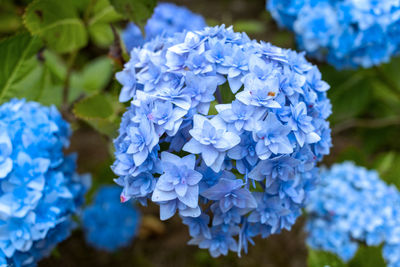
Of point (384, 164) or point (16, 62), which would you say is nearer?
point (16, 62)

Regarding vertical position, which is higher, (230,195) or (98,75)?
(230,195)

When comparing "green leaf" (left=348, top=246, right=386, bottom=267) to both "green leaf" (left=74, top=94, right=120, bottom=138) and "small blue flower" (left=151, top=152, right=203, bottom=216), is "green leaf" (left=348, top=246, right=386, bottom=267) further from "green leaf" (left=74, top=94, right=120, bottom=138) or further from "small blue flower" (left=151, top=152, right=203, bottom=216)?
"green leaf" (left=74, top=94, right=120, bottom=138)

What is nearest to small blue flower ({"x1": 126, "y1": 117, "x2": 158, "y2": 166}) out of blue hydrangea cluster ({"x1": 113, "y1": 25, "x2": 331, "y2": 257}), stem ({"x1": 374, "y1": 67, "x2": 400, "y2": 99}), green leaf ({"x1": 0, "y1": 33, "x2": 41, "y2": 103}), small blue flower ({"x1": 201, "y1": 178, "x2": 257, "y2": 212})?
blue hydrangea cluster ({"x1": 113, "y1": 25, "x2": 331, "y2": 257})

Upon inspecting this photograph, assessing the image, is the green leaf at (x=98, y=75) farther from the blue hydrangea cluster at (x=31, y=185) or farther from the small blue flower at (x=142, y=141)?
the small blue flower at (x=142, y=141)

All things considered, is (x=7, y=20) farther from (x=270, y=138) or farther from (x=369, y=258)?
(x=369, y=258)

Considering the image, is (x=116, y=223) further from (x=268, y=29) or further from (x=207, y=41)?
(x=268, y=29)

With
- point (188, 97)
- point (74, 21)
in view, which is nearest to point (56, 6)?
point (74, 21)

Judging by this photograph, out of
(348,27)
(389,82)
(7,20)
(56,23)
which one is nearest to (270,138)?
(348,27)
